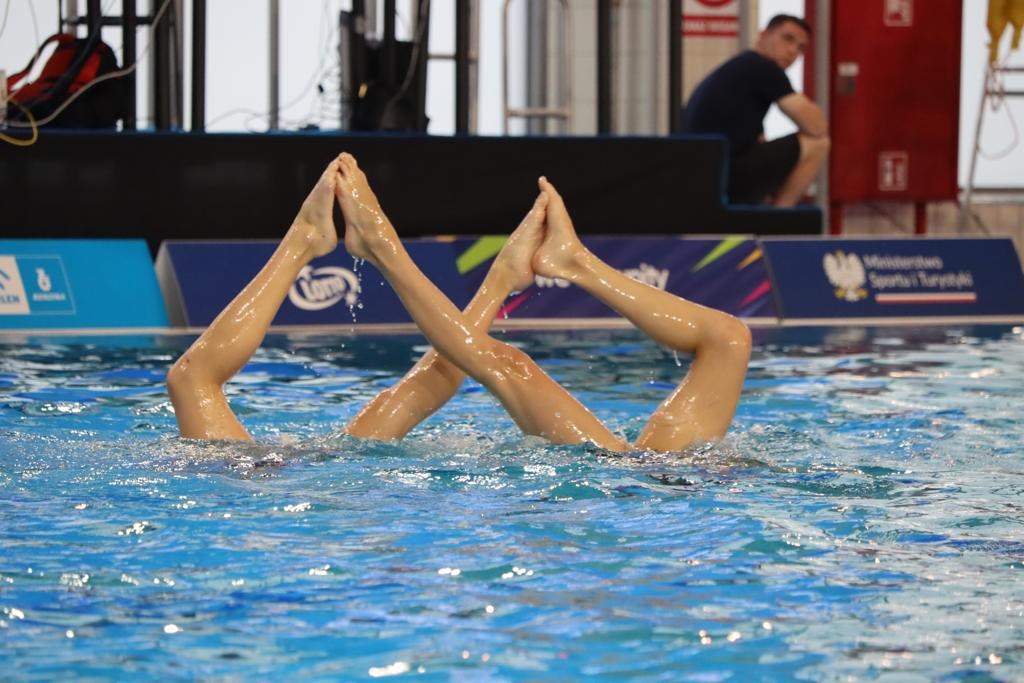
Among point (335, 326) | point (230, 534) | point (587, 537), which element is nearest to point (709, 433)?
point (587, 537)

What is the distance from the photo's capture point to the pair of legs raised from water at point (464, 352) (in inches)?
152

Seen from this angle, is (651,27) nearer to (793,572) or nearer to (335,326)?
(335,326)

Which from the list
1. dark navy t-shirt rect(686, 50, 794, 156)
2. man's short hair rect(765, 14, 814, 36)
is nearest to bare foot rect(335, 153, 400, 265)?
dark navy t-shirt rect(686, 50, 794, 156)

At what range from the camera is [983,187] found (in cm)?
1371

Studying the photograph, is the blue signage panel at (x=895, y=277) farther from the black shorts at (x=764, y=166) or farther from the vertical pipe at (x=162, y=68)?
the vertical pipe at (x=162, y=68)

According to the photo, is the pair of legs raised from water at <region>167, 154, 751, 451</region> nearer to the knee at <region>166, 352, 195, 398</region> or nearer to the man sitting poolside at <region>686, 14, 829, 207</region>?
the knee at <region>166, 352, 195, 398</region>

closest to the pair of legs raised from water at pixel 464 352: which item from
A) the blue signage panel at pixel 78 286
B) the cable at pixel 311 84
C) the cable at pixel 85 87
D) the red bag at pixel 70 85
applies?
the blue signage panel at pixel 78 286

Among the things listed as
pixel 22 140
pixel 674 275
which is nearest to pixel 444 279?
pixel 674 275

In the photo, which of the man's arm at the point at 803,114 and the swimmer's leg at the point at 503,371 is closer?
the swimmer's leg at the point at 503,371

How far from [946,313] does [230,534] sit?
7.13m

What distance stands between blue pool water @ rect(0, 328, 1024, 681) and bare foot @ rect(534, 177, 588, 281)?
0.51 meters

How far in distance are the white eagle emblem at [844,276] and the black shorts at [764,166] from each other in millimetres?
987

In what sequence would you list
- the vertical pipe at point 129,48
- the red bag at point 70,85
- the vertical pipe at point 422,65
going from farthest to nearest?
the vertical pipe at point 422,65 < the vertical pipe at point 129,48 < the red bag at point 70,85

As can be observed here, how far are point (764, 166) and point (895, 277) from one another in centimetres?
125
